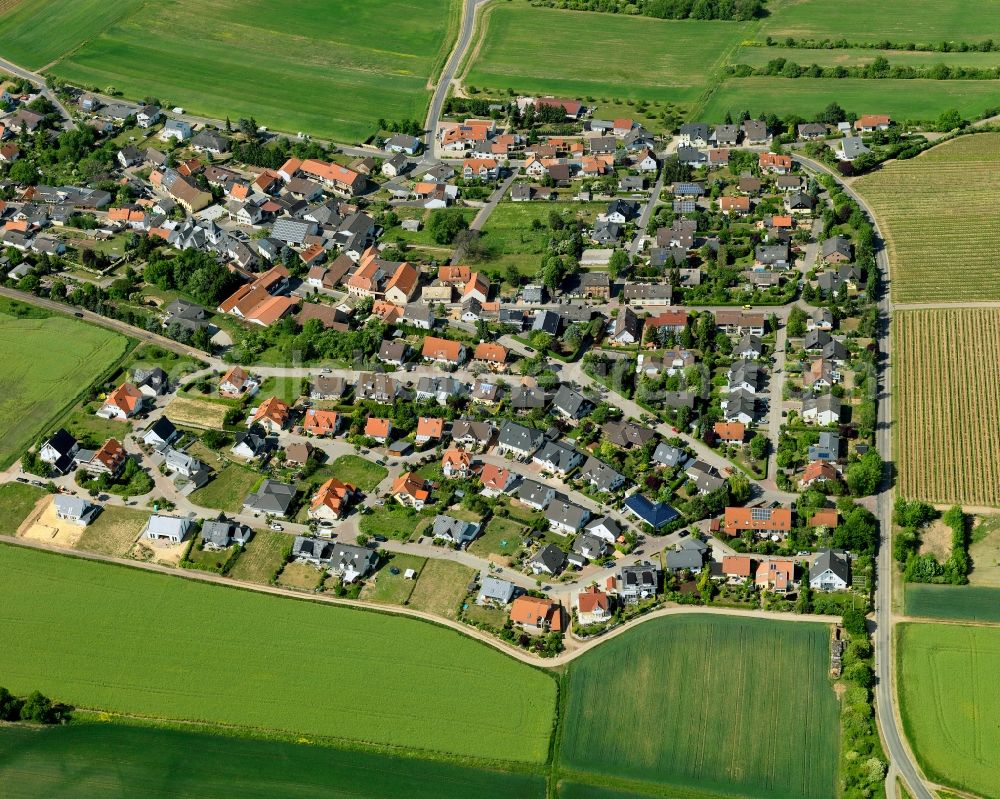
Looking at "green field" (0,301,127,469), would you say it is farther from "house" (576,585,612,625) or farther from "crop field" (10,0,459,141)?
"house" (576,585,612,625)

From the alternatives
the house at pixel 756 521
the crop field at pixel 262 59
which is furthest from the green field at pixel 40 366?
the house at pixel 756 521

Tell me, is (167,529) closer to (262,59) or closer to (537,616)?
(537,616)

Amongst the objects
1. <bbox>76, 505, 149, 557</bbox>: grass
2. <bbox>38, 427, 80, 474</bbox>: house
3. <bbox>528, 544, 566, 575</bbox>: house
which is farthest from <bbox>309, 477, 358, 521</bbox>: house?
<bbox>38, 427, 80, 474</bbox>: house

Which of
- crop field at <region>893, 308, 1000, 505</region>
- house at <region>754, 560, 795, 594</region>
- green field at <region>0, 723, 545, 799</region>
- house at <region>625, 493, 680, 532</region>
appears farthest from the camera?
crop field at <region>893, 308, 1000, 505</region>

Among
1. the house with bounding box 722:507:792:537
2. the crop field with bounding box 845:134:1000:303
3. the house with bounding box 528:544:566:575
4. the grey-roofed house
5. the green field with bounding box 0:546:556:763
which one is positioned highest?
the crop field with bounding box 845:134:1000:303

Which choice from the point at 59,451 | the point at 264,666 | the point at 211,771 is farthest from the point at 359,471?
the point at 211,771

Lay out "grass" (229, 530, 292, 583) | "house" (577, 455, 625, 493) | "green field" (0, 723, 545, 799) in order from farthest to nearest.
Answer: "house" (577, 455, 625, 493) → "grass" (229, 530, 292, 583) → "green field" (0, 723, 545, 799)

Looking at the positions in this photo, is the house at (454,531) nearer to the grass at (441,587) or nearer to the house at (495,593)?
the grass at (441,587)
